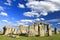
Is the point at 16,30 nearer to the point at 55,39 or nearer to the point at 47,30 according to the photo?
the point at 47,30

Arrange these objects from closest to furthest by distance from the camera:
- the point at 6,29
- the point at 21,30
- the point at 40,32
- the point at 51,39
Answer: the point at 51,39 < the point at 40,32 < the point at 6,29 < the point at 21,30

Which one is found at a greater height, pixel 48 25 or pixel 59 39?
pixel 48 25

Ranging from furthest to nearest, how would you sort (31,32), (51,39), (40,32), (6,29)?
(6,29) < (40,32) < (31,32) < (51,39)

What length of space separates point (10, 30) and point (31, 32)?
25156mm

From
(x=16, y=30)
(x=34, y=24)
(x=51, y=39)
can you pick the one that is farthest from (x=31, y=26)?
(x=51, y=39)

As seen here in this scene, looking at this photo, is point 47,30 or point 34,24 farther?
point 34,24

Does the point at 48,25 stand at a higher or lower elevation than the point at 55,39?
higher

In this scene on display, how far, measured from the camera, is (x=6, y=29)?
80562mm

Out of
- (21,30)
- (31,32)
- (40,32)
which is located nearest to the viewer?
(31,32)

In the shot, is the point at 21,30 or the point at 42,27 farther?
the point at 21,30

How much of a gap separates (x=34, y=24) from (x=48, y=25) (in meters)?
14.8

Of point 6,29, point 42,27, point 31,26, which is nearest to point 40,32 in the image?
point 42,27

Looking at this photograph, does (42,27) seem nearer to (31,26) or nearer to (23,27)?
(31,26)

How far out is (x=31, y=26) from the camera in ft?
275
